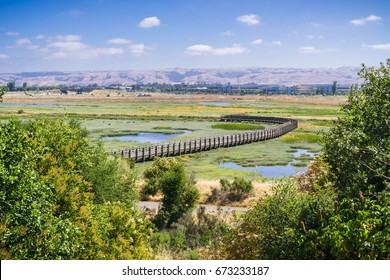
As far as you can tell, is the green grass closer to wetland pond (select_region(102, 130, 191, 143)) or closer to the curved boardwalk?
the curved boardwalk

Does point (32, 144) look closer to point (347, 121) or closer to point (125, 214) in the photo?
point (125, 214)

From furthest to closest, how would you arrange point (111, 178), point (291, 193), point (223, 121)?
point (223, 121) → point (111, 178) → point (291, 193)

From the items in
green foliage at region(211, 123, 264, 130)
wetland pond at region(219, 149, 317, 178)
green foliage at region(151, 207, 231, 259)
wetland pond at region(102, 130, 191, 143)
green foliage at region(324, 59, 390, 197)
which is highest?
green foliage at region(324, 59, 390, 197)

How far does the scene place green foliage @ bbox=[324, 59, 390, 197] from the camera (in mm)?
12547

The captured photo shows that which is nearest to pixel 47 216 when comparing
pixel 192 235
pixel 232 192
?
pixel 192 235

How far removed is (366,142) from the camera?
1321cm

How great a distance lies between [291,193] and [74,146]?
912 cm

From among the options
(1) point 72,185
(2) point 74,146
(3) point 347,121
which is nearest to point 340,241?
(3) point 347,121

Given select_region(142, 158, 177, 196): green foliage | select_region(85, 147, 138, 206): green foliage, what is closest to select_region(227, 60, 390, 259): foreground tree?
select_region(85, 147, 138, 206): green foliage

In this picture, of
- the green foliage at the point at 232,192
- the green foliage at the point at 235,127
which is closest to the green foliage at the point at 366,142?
the green foliage at the point at 232,192

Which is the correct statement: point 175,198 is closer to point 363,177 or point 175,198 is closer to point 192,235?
point 192,235

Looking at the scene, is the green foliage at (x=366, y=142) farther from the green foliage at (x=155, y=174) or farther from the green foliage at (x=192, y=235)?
the green foliage at (x=155, y=174)

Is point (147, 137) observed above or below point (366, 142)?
→ below

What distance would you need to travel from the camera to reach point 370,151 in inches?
497
